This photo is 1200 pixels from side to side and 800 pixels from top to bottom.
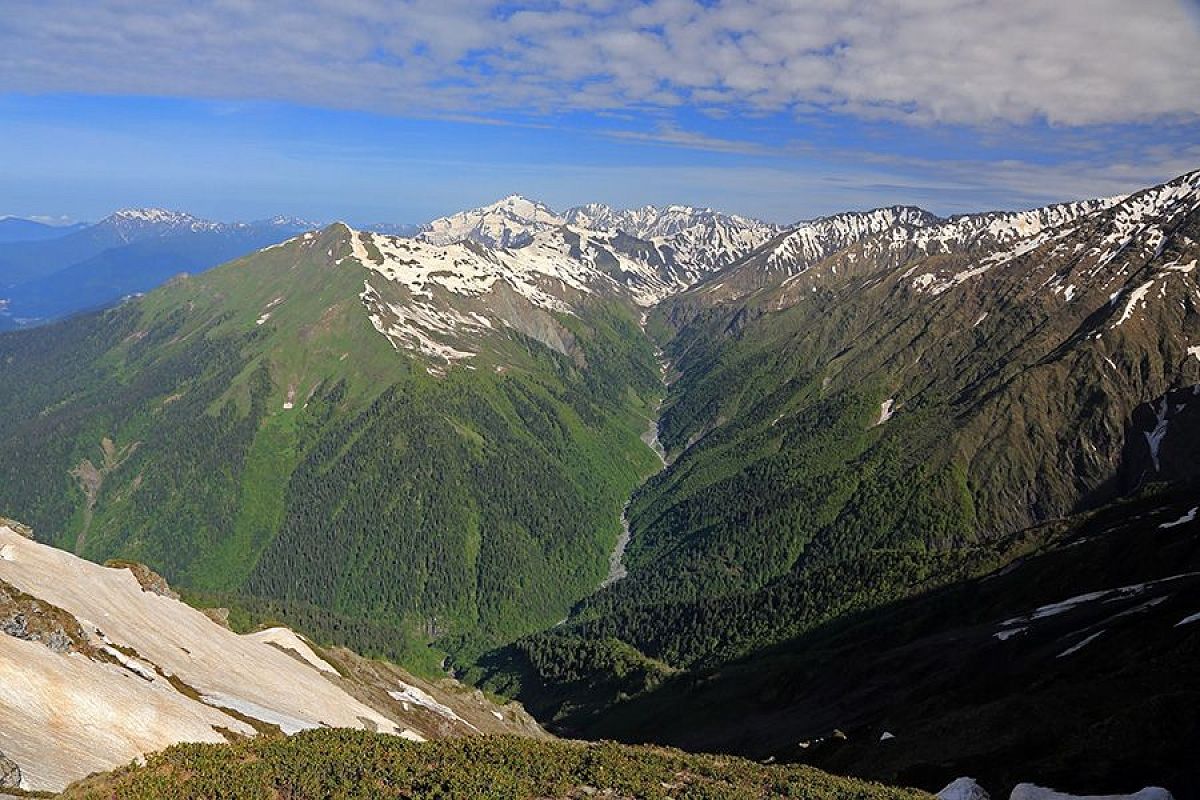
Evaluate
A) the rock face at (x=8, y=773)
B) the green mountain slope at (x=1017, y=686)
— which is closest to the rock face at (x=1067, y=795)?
the green mountain slope at (x=1017, y=686)

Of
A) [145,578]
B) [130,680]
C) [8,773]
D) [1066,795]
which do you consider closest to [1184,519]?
[1066,795]

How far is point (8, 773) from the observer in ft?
133

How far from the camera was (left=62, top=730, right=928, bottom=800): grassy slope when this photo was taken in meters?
37.5

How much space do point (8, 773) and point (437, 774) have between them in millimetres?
22778

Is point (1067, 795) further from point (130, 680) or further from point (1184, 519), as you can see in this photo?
point (1184, 519)

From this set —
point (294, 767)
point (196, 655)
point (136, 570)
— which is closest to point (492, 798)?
point (294, 767)

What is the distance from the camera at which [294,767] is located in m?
40.6

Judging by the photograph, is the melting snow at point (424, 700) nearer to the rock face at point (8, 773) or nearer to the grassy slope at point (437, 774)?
the grassy slope at point (437, 774)

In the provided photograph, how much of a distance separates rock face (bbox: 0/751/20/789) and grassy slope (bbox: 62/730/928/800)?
6.65 metres

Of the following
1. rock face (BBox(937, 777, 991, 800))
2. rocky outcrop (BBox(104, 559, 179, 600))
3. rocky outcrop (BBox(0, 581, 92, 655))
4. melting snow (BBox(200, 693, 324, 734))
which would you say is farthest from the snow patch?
rocky outcrop (BBox(104, 559, 179, 600))

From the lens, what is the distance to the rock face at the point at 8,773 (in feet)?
131

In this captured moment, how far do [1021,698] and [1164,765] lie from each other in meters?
38.2

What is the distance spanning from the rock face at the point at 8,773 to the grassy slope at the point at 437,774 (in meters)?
6.65

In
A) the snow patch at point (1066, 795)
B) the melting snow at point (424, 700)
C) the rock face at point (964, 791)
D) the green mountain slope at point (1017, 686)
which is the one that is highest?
the snow patch at point (1066, 795)
